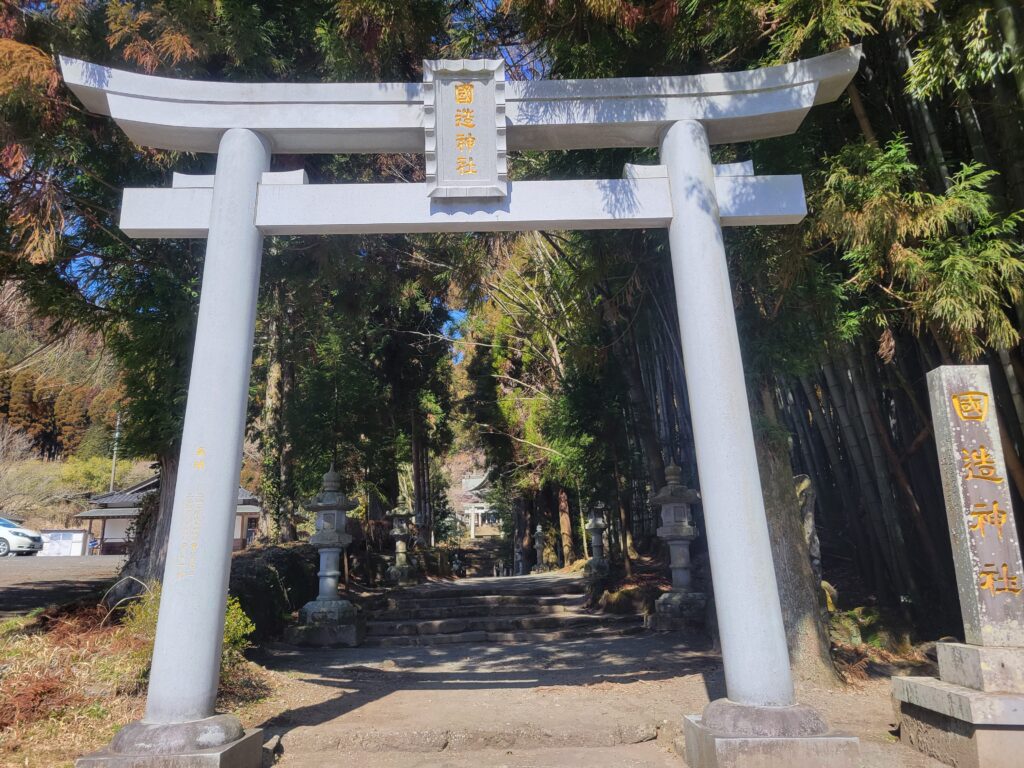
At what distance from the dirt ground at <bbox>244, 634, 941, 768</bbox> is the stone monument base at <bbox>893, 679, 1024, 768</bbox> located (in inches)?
5.4

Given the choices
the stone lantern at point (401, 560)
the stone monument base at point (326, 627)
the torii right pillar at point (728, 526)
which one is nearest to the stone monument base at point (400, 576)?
the stone lantern at point (401, 560)

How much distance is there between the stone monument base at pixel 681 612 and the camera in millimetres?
8445

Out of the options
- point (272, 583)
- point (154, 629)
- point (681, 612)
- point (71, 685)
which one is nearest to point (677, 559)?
point (681, 612)

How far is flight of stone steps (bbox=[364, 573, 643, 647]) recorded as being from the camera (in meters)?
8.78

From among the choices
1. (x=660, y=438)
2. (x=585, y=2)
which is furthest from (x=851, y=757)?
(x=660, y=438)

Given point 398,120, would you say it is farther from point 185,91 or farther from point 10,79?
point 10,79

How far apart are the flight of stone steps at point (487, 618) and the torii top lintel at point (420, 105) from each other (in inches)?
251

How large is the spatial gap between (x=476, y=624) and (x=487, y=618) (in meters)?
0.20

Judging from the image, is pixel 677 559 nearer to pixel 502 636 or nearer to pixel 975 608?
pixel 502 636

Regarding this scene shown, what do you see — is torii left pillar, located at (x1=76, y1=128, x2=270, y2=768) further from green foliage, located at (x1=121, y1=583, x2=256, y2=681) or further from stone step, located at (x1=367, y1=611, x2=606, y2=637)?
stone step, located at (x1=367, y1=611, x2=606, y2=637)


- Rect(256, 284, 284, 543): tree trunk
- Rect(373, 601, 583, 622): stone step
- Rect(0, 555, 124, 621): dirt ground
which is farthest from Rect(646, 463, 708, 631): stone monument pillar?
Rect(0, 555, 124, 621): dirt ground

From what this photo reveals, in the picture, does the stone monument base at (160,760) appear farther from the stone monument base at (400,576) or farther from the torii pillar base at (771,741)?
the stone monument base at (400,576)

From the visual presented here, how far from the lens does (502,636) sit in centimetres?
880

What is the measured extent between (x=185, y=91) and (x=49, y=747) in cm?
A: 415
